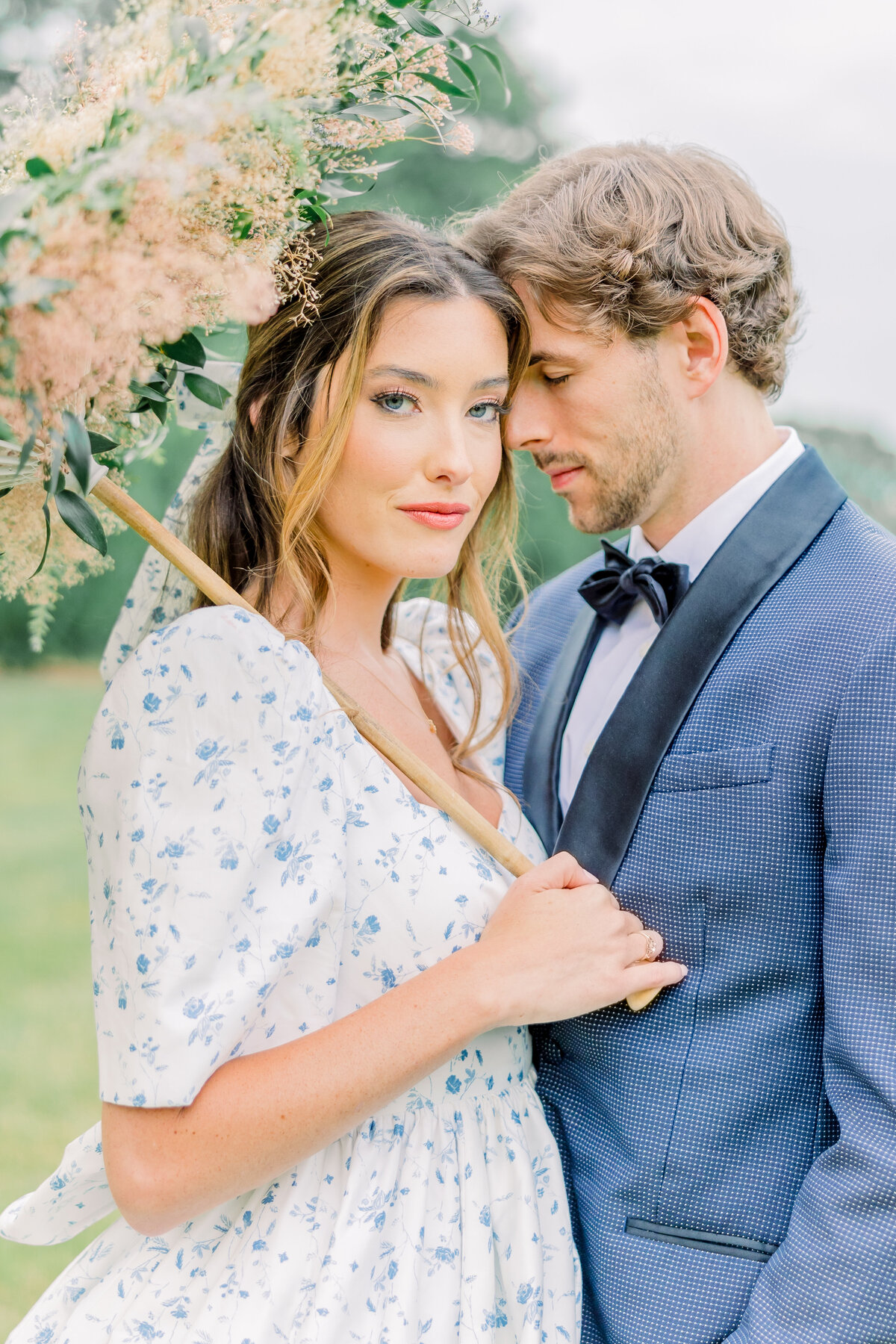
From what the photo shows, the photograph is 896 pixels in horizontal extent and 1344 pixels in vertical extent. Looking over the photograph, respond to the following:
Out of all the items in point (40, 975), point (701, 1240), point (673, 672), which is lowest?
point (40, 975)

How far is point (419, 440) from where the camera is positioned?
78.2 inches

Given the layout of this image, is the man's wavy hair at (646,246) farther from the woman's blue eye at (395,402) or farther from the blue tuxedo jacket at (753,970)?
the blue tuxedo jacket at (753,970)

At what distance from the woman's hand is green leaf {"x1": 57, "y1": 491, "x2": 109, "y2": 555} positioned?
2.63 feet

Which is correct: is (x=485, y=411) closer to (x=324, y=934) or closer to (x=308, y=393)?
(x=308, y=393)

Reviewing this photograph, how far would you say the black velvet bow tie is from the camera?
2154 mm

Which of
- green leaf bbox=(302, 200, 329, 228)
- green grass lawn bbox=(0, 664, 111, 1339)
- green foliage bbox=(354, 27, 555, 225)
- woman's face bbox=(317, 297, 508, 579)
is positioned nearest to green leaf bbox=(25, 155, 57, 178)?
green leaf bbox=(302, 200, 329, 228)

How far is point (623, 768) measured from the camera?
1.96 m

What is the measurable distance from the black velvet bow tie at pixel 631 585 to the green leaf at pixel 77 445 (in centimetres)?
117

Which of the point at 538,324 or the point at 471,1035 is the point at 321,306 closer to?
the point at 538,324

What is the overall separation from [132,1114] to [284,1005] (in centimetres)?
25

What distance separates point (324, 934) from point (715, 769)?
659 millimetres

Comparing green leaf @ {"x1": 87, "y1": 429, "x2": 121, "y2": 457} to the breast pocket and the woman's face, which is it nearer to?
the woman's face

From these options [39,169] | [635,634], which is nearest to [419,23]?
[39,169]

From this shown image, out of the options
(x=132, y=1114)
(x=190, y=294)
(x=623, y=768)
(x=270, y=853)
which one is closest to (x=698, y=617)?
(x=623, y=768)
